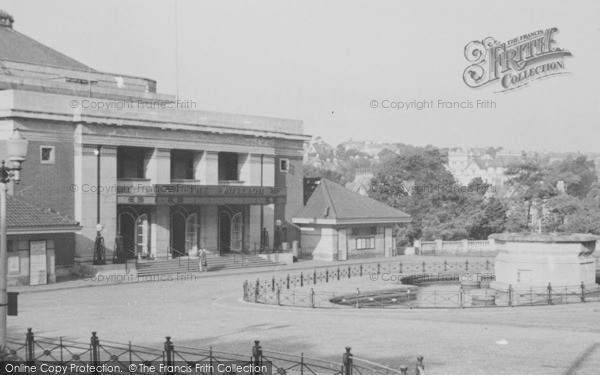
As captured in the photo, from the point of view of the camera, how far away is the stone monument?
1544 inches

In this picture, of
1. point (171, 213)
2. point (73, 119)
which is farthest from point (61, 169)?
point (171, 213)

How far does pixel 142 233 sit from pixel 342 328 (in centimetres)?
2877

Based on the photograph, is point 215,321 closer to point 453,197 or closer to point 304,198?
point 304,198

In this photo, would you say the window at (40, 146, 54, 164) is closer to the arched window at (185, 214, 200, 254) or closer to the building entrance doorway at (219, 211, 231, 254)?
the arched window at (185, 214, 200, 254)

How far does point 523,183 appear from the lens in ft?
316

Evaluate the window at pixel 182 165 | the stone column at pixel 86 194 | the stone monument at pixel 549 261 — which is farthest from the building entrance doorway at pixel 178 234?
the stone monument at pixel 549 261

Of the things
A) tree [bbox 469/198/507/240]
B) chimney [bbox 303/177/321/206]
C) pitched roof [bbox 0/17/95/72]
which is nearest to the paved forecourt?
pitched roof [bbox 0/17/95/72]

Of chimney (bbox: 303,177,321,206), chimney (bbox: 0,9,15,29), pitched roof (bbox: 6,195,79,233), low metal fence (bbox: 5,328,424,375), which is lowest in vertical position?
low metal fence (bbox: 5,328,424,375)

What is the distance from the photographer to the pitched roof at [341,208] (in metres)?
60.5

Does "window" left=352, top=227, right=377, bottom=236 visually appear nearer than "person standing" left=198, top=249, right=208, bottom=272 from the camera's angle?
No

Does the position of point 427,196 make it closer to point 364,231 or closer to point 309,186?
point 309,186

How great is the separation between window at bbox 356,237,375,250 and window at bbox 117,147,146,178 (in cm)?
1760

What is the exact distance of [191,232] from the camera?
55.6 meters

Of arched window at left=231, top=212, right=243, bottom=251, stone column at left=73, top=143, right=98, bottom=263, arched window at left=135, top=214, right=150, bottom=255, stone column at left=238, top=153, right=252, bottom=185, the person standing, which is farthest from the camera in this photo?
stone column at left=238, top=153, right=252, bottom=185
